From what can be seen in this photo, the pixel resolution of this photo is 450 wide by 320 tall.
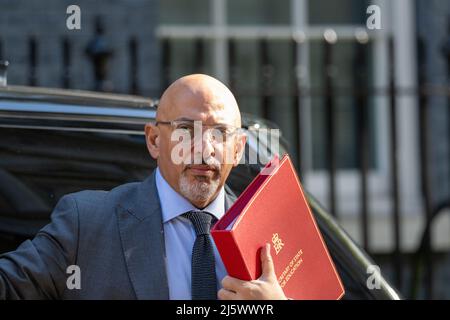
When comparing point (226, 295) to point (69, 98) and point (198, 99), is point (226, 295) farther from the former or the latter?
point (69, 98)

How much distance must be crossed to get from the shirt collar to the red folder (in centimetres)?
17

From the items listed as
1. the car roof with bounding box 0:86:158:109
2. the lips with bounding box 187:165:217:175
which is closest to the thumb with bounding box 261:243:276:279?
the lips with bounding box 187:165:217:175

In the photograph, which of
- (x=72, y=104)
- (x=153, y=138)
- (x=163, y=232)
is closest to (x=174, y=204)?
(x=163, y=232)

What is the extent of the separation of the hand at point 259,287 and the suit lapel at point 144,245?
203mm

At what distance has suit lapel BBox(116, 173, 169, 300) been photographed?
2.56m

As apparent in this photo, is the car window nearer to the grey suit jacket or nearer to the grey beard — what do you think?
the grey suit jacket

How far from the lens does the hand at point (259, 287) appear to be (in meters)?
2.40

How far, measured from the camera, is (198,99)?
2.54 meters

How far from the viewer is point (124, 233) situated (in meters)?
2.62

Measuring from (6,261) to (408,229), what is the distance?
5084 millimetres

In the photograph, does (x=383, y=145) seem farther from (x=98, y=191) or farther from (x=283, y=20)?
(x=98, y=191)

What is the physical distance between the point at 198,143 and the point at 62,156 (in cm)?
62

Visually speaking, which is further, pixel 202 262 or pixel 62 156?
pixel 62 156
